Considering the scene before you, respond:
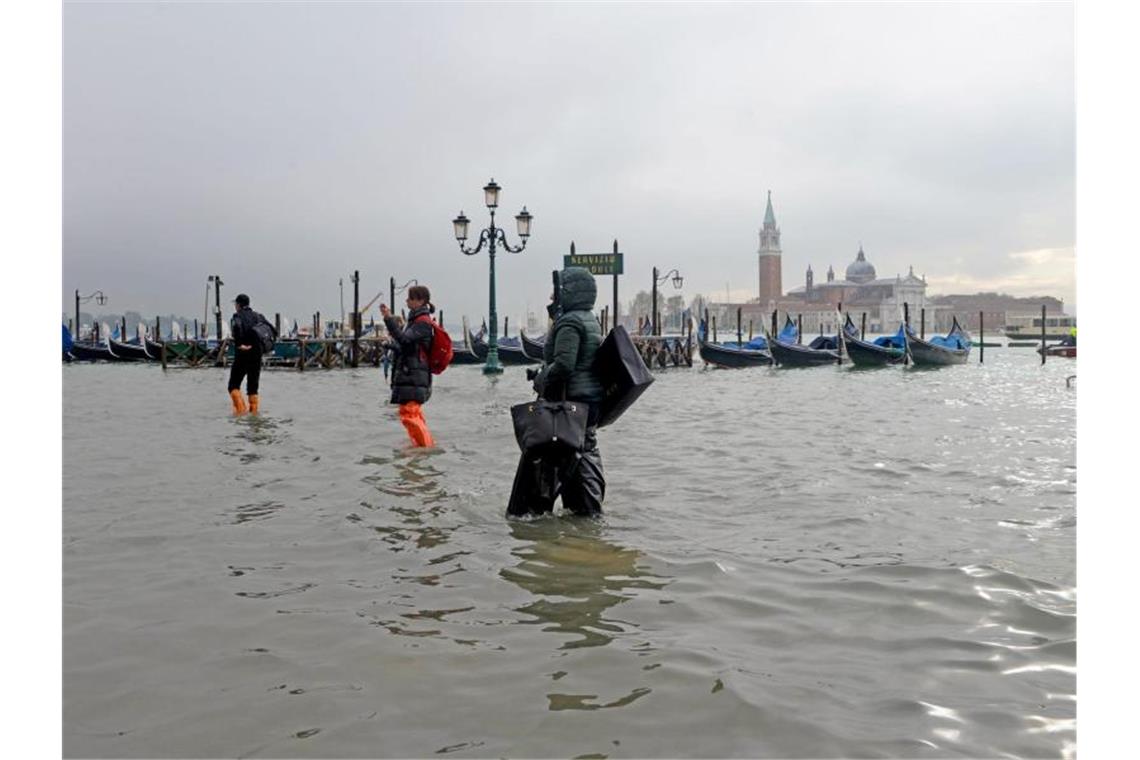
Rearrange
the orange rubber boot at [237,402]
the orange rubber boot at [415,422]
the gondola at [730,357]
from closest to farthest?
the orange rubber boot at [415,422], the orange rubber boot at [237,402], the gondola at [730,357]

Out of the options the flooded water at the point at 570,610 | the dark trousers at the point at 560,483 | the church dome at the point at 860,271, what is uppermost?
the church dome at the point at 860,271

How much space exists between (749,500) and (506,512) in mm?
1801

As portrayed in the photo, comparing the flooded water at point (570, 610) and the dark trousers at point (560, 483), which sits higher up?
the dark trousers at point (560, 483)

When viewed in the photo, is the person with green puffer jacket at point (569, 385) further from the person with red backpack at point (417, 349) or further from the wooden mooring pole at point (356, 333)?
the wooden mooring pole at point (356, 333)

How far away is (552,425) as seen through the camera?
4.93 meters

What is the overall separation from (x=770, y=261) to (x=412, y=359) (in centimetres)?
19017

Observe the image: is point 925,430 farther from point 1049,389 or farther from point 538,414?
point 1049,389

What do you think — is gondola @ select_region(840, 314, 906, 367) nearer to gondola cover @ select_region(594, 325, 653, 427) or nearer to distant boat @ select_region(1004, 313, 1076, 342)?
gondola cover @ select_region(594, 325, 653, 427)

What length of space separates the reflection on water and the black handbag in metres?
0.51

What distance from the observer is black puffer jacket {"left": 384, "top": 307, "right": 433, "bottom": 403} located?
310 inches

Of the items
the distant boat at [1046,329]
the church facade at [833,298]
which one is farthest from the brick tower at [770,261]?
the distant boat at [1046,329]

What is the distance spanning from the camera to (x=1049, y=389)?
2138 centimetres

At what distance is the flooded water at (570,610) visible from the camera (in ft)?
8.39

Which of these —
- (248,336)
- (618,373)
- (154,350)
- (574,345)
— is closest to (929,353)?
(248,336)
